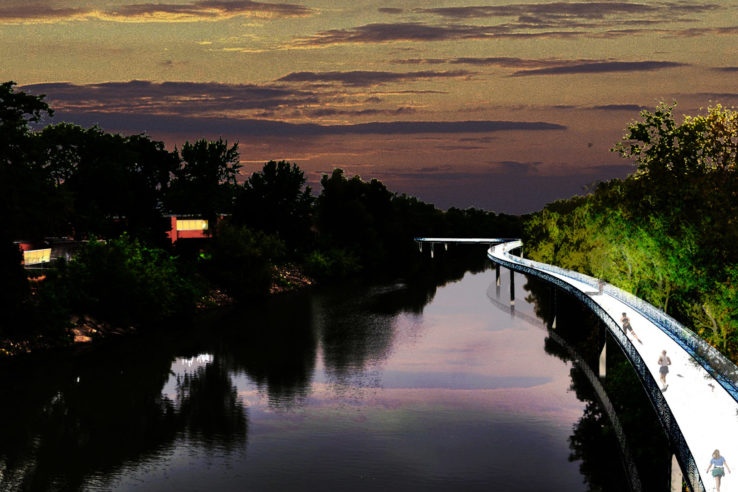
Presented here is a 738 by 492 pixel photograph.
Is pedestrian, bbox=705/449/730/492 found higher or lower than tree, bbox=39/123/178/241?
lower

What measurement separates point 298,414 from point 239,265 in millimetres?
54273

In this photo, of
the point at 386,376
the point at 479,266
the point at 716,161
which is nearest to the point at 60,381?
the point at 386,376

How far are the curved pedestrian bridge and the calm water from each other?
5.15 m

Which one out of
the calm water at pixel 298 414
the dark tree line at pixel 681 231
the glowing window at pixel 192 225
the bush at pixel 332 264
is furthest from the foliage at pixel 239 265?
the dark tree line at pixel 681 231

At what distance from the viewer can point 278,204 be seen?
406ft

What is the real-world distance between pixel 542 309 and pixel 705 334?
4793 centimetres

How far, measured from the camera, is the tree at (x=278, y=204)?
119750mm

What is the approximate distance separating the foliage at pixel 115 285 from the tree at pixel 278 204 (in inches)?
1725

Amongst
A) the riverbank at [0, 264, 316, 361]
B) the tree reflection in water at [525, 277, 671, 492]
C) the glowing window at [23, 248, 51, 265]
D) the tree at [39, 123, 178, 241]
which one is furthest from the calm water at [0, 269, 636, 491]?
the tree at [39, 123, 178, 241]

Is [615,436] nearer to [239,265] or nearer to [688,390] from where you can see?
[688,390]

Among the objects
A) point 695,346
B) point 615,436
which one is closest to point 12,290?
point 615,436

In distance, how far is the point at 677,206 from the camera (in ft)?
194

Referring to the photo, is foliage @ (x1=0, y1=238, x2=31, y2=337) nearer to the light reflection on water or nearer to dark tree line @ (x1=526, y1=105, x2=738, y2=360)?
the light reflection on water

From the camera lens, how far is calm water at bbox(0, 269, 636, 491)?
3500 centimetres
